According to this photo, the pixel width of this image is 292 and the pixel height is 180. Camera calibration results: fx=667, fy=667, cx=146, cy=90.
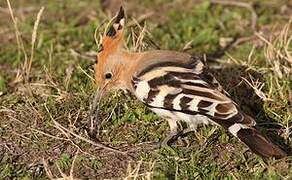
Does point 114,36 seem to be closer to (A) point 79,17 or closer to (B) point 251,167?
(B) point 251,167

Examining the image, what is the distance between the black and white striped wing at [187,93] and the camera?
3.72 meters

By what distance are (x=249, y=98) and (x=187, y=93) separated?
93cm

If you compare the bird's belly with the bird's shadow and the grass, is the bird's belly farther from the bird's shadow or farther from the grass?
the bird's shadow

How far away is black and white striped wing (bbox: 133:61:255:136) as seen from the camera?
3717 mm

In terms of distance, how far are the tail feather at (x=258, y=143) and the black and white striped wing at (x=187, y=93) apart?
4 cm

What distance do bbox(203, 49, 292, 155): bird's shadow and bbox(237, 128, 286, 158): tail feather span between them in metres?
0.24

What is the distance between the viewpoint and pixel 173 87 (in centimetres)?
382

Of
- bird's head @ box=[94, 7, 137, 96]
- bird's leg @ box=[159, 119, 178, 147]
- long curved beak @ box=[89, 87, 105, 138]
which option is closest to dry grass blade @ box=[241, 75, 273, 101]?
bird's leg @ box=[159, 119, 178, 147]

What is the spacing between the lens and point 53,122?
13.9 ft

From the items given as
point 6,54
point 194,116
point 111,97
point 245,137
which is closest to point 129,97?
point 111,97

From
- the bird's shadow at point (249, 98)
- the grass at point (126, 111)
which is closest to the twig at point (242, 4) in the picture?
the grass at point (126, 111)

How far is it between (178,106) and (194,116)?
14 centimetres

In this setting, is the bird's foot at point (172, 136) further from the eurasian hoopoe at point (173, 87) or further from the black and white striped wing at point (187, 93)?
the black and white striped wing at point (187, 93)

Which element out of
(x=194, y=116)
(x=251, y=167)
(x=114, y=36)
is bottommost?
(x=251, y=167)
